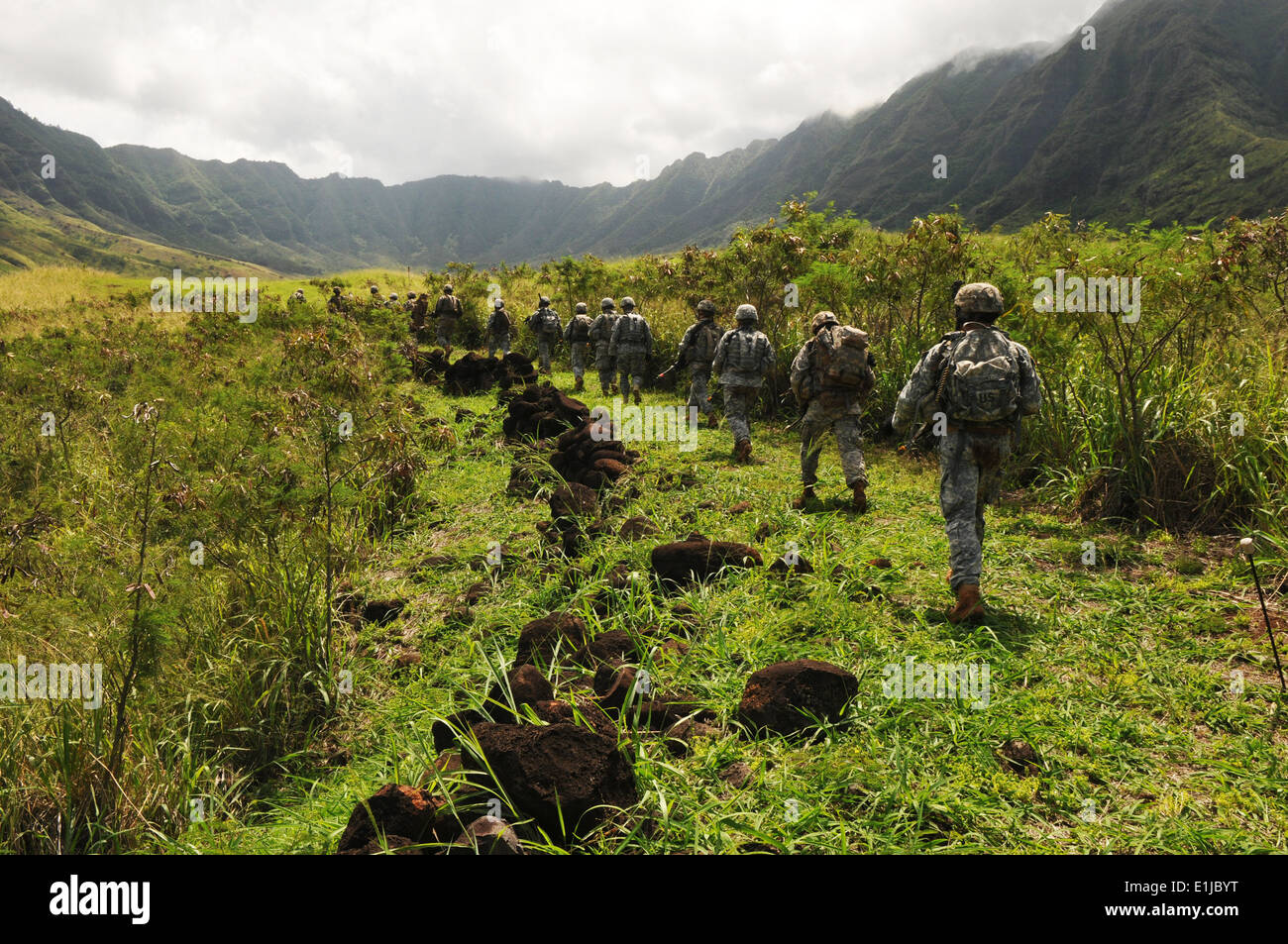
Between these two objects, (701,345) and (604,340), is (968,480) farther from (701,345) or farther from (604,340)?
(604,340)

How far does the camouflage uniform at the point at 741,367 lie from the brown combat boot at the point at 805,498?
7.16 ft

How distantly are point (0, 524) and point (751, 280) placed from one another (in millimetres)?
11967

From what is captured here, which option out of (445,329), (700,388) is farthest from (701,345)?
(445,329)

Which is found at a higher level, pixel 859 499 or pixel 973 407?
pixel 973 407

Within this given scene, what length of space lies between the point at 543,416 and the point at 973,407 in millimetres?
6602

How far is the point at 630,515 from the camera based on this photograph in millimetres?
6484

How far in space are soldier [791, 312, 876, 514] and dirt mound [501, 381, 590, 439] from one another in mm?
3919

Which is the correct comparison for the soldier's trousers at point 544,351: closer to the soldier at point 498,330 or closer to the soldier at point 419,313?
the soldier at point 498,330

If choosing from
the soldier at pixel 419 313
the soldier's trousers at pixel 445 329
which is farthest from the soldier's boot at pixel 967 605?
the soldier at pixel 419 313

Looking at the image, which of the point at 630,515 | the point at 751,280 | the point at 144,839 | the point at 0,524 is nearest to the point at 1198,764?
the point at 630,515

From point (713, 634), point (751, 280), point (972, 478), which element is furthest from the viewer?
point (751, 280)

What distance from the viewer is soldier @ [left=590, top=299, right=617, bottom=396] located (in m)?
14.0

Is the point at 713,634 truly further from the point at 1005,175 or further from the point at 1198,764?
the point at 1005,175

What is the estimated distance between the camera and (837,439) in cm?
707
